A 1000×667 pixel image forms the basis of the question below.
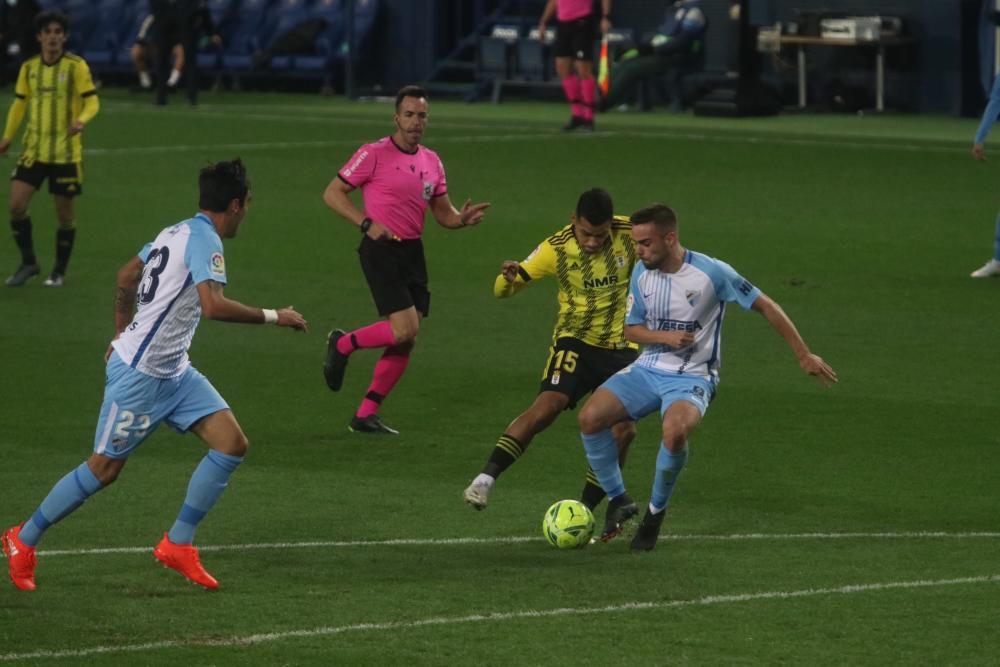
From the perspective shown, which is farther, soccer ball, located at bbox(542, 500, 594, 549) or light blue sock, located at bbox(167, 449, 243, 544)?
soccer ball, located at bbox(542, 500, 594, 549)

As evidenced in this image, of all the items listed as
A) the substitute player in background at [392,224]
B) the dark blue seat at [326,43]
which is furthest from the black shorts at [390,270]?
the dark blue seat at [326,43]

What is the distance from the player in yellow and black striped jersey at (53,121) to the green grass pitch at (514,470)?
0.82 meters

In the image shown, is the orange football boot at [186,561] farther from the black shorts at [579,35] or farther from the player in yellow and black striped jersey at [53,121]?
the black shorts at [579,35]

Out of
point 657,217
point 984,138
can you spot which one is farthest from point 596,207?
point 984,138

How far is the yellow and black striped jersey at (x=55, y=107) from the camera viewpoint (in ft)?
55.0

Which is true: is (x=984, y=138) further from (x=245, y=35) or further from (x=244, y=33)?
(x=244, y=33)

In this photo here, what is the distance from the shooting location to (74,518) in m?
9.62

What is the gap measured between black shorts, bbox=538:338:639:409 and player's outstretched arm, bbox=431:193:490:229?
1547 millimetres

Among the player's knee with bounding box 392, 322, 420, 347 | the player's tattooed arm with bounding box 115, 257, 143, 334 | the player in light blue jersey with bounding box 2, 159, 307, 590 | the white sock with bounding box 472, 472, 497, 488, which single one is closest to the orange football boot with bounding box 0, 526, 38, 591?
the player in light blue jersey with bounding box 2, 159, 307, 590

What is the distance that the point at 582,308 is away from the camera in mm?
9875

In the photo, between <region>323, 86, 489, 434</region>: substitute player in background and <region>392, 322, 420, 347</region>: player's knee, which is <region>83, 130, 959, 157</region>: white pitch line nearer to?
<region>323, 86, 489, 434</region>: substitute player in background

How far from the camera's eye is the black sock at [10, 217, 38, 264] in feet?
55.6

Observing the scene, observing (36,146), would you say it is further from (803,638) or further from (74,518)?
(803,638)

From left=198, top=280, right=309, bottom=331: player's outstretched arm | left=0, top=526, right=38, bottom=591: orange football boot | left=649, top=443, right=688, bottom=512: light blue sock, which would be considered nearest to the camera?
left=198, top=280, right=309, bottom=331: player's outstretched arm
